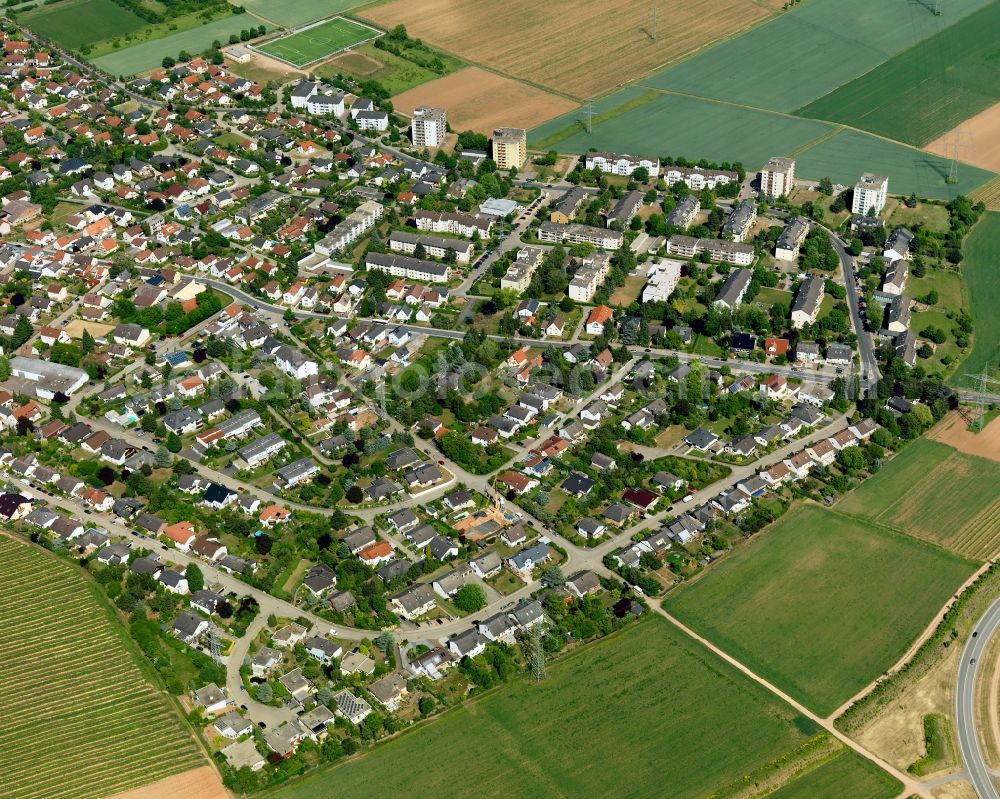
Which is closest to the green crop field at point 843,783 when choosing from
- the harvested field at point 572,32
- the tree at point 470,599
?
the tree at point 470,599

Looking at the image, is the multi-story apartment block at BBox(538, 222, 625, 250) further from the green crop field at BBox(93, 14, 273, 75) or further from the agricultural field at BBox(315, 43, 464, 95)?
the green crop field at BBox(93, 14, 273, 75)

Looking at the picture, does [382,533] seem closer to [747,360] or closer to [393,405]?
[393,405]

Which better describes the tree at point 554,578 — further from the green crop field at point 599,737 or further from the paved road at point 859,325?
the paved road at point 859,325

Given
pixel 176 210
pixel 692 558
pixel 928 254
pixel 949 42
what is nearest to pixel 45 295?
pixel 176 210

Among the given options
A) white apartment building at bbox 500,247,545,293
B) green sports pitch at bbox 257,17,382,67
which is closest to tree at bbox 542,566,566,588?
white apartment building at bbox 500,247,545,293

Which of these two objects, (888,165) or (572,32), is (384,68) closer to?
(572,32)

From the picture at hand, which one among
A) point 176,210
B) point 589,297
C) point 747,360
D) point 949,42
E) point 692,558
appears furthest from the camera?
point 949,42

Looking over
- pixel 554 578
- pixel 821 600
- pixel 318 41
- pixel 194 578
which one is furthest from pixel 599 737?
pixel 318 41
